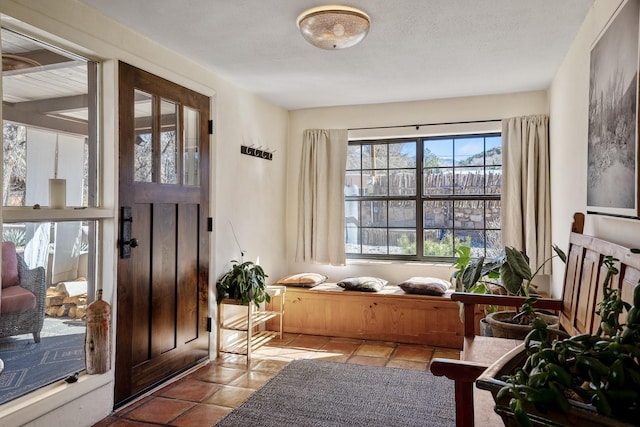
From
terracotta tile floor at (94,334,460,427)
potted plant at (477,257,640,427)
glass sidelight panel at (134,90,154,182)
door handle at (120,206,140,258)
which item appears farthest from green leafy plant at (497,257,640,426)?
glass sidelight panel at (134,90,154,182)

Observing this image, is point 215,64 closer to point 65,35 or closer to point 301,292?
point 65,35

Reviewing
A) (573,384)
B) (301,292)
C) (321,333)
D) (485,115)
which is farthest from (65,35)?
(485,115)

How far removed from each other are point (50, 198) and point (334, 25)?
1.81m

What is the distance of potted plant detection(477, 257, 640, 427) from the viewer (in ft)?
2.23

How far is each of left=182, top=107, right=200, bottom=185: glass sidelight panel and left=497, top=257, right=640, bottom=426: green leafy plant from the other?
295 cm

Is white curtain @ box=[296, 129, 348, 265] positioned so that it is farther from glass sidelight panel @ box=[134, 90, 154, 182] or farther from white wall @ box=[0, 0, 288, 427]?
glass sidelight panel @ box=[134, 90, 154, 182]

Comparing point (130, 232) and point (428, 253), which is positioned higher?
point (130, 232)

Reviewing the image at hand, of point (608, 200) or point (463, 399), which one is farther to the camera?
point (608, 200)

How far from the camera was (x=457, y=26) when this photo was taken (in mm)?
2680

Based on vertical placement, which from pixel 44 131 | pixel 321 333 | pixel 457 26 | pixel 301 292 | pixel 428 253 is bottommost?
pixel 321 333

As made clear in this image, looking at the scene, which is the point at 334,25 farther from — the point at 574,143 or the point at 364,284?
the point at 364,284

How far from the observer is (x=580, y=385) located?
79 centimetres

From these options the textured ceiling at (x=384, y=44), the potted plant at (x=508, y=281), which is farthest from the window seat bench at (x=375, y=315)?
the textured ceiling at (x=384, y=44)

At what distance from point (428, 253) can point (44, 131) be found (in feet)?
11.8
